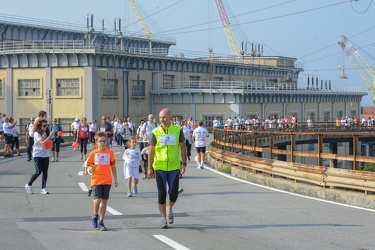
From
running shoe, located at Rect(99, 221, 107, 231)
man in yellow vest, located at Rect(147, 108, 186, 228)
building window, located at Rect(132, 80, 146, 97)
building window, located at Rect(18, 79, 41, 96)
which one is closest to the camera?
running shoe, located at Rect(99, 221, 107, 231)

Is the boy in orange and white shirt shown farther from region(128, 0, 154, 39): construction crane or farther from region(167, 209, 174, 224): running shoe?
region(128, 0, 154, 39): construction crane

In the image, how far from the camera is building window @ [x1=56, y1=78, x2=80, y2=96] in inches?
2583

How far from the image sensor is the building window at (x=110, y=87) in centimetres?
6619

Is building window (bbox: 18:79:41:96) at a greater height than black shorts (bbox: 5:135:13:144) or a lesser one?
greater

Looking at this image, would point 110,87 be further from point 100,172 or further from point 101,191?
point 101,191

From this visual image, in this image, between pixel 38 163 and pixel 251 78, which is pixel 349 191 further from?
pixel 251 78

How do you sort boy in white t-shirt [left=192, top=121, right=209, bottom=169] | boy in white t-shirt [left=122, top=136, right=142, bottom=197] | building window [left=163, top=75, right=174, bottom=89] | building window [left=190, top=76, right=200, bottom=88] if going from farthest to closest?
1. building window [left=190, top=76, right=200, bottom=88]
2. building window [left=163, top=75, right=174, bottom=89]
3. boy in white t-shirt [left=192, top=121, right=209, bottom=169]
4. boy in white t-shirt [left=122, top=136, right=142, bottom=197]

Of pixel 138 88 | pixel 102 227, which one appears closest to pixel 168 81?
pixel 138 88

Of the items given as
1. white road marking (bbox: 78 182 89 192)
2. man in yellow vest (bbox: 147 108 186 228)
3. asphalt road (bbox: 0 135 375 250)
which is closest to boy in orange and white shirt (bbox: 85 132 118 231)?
asphalt road (bbox: 0 135 375 250)

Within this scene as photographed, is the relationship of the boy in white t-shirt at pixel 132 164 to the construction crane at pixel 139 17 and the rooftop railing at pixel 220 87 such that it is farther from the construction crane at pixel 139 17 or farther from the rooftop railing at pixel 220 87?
the construction crane at pixel 139 17

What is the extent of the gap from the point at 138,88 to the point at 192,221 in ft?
195

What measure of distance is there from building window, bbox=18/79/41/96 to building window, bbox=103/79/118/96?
19.9ft

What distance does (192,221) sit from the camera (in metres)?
12.5

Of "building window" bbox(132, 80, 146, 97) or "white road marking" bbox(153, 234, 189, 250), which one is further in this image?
"building window" bbox(132, 80, 146, 97)
